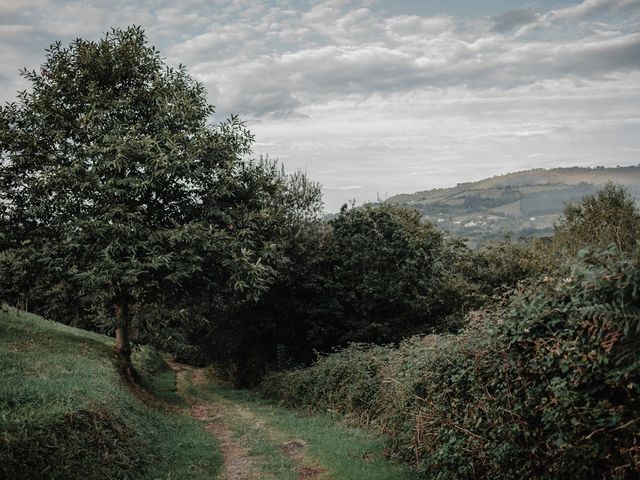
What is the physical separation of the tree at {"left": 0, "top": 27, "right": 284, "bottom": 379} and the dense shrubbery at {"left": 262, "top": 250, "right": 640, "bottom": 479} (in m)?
10.4

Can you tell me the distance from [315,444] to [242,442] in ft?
8.97

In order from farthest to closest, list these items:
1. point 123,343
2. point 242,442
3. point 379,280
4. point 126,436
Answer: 1. point 379,280
2. point 123,343
3. point 242,442
4. point 126,436

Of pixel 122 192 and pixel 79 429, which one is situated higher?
pixel 122 192

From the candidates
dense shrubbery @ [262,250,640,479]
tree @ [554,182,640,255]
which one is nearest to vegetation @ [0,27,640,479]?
dense shrubbery @ [262,250,640,479]

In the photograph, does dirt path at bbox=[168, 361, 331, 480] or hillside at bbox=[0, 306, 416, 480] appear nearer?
hillside at bbox=[0, 306, 416, 480]

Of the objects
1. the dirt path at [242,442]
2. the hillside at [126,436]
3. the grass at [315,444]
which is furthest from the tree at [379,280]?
the hillside at [126,436]

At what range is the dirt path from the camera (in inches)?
428

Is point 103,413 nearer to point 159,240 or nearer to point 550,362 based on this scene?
point 159,240

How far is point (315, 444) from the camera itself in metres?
13.2

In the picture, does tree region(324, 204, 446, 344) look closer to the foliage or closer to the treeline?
the foliage

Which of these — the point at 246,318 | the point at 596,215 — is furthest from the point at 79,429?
the point at 596,215

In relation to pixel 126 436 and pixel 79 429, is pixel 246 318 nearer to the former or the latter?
pixel 126 436

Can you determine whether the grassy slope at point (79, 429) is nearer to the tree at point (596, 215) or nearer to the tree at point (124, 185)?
the tree at point (124, 185)

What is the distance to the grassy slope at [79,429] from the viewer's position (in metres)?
8.19
